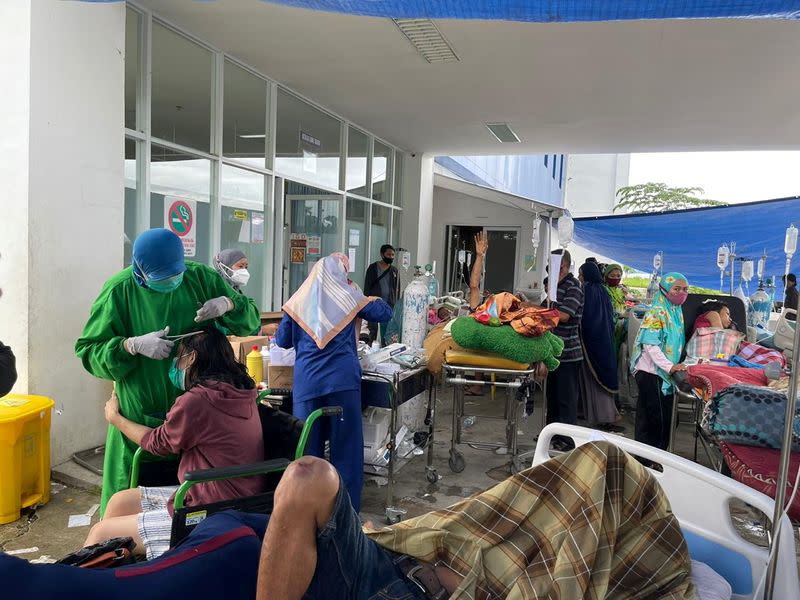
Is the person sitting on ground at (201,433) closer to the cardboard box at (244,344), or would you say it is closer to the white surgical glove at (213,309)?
the white surgical glove at (213,309)

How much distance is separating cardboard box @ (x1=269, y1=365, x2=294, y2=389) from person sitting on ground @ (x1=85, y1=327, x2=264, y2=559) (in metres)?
1.19

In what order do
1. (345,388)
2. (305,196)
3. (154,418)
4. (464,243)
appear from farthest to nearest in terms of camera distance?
(464,243) → (305,196) → (345,388) → (154,418)

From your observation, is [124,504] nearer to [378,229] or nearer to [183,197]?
[183,197]

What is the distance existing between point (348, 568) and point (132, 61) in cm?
458

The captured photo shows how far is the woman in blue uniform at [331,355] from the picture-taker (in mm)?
3174

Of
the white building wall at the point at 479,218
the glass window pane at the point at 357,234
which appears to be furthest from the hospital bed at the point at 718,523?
the white building wall at the point at 479,218

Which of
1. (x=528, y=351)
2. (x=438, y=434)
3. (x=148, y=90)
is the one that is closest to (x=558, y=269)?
(x=528, y=351)

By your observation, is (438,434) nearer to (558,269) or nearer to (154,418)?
(558,269)

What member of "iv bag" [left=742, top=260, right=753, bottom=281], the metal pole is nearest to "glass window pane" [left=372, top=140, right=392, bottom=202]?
"iv bag" [left=742, top=260, right=753, bottom=281]

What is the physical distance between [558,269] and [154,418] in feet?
10.5

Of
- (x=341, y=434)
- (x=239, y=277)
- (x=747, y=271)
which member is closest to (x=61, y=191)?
(x=239, y=277)

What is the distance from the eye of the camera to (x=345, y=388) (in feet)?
10.5

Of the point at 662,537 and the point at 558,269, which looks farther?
the point at 558,269

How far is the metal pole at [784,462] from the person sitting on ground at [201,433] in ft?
5.47
